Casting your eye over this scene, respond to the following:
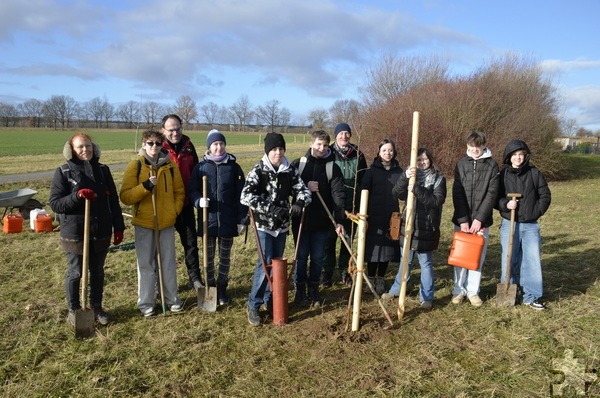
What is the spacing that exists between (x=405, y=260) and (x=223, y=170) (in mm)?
2243

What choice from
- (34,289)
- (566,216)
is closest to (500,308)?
(34,289)

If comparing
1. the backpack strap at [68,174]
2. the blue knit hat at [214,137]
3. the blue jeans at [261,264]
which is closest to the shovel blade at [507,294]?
the blue jeans at [261,264]

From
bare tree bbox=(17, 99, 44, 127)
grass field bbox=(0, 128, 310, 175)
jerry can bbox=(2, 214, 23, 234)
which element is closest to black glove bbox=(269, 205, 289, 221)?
grass field bbox=(0, 128, 310, 175)

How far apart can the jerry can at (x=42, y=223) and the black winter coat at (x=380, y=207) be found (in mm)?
6735

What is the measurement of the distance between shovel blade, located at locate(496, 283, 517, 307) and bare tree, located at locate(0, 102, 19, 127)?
8739 cm

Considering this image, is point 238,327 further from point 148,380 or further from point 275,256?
point 148,380

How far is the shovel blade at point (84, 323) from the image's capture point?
13.5ft

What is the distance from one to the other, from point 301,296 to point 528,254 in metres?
2.72

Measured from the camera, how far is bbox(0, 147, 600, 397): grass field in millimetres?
3447

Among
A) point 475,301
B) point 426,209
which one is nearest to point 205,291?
point 426,209

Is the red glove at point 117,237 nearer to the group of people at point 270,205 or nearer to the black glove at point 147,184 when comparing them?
the group of people at point 270,205

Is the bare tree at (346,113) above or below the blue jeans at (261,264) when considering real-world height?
above

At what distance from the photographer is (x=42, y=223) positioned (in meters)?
8.47

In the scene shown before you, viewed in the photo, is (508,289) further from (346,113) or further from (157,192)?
(346,113)
